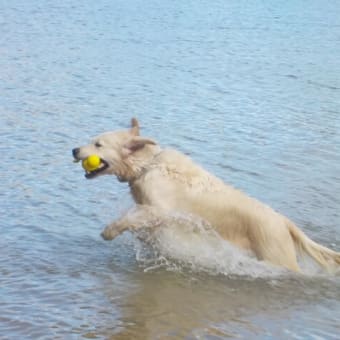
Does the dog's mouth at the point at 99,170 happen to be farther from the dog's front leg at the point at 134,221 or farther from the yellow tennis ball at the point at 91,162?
the dog's front leg at the point at 134,221

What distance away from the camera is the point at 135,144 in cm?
772

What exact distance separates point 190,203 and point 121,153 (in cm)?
79

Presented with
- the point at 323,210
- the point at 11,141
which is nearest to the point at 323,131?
the point at 323,210

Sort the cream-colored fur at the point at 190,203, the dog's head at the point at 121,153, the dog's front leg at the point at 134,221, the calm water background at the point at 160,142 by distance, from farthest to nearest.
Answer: the dog's head at the point at 121,153 < the dog's front leg at the point at 134,221 < the cream-colored fur at the point at 190,203 < the calm water background at the point at 160,142

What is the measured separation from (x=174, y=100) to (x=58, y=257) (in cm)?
806

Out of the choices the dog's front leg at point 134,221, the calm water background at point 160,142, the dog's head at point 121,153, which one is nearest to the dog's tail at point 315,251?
the calm water background at point 160,142

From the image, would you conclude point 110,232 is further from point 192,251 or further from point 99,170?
point 192,251

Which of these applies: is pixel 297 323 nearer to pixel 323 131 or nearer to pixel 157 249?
pixel 157 249

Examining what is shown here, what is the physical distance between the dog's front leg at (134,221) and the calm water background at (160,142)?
36 cm

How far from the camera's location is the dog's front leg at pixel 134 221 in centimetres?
747

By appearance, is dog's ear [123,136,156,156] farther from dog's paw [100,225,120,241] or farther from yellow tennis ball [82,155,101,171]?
dog's paw [100,225,120,241]

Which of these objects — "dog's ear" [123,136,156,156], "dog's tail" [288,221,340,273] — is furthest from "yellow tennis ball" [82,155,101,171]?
"dog's tail" [288,221,340,273]

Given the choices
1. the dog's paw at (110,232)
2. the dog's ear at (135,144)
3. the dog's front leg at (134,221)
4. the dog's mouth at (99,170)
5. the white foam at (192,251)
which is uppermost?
the dog's ear at (135,144)

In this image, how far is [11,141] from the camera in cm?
1155
